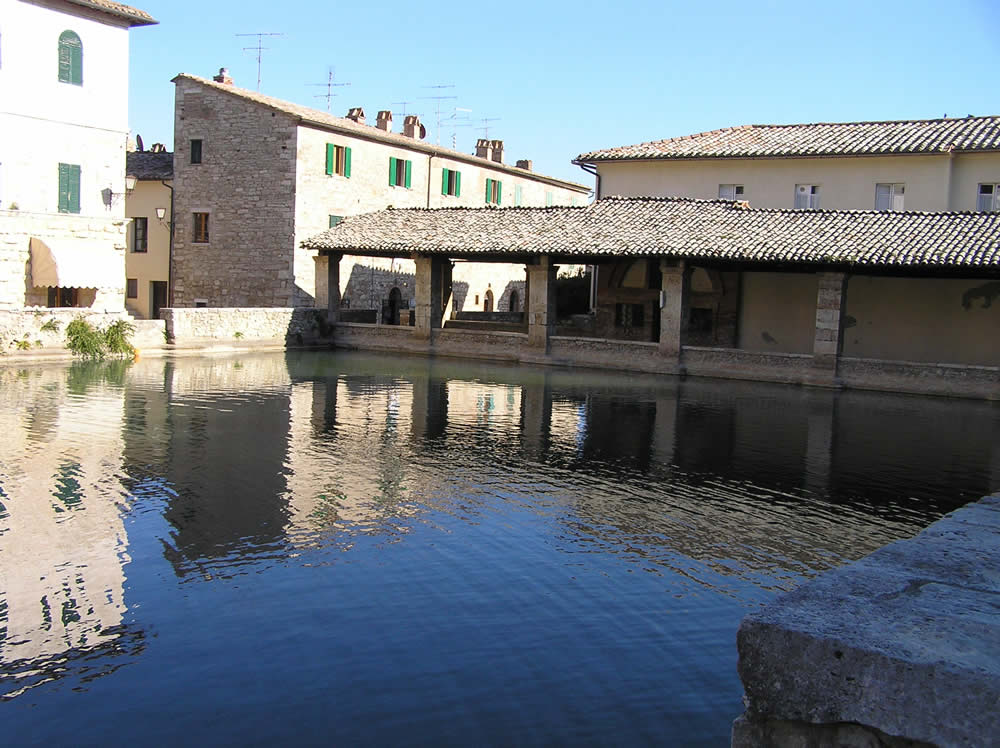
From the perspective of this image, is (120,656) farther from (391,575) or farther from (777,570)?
(777,570)

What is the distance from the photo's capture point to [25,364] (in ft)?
74.1

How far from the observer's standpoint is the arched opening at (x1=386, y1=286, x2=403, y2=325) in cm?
3866

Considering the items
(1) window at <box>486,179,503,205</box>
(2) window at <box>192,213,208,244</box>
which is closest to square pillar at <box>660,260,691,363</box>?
(2) window at <box>192,213,208,244</box>

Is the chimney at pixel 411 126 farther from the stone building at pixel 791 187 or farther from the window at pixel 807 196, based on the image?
the window at pixel 807 196

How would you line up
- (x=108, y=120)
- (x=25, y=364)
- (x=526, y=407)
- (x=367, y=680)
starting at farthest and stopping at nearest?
(x=108, y=120) → (x=25, y=364) → (x=526, y=407) → (x=367, y=680)

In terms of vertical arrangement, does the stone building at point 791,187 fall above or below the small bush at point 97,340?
above

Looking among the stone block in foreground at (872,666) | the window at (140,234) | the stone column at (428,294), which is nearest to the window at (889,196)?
the stone column at (428,294)

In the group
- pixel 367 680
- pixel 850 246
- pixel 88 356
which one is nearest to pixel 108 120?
pixel 88 356

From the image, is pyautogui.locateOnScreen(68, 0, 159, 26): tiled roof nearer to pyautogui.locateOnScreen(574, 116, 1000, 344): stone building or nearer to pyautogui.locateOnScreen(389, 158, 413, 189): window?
pyautogui.locateOnScreen(389, 158, 413, 189): window

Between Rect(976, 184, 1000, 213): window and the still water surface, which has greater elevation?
Rect(976, 184, 1000, 213): window

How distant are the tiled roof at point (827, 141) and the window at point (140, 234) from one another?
52.9 ft

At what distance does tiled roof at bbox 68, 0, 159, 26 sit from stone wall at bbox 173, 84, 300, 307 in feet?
21.7

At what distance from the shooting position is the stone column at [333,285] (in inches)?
1268

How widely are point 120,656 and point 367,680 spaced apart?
160 cm
